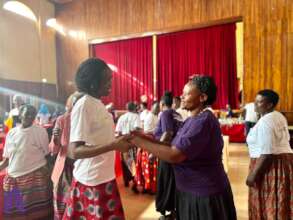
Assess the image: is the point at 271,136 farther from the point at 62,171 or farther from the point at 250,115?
the point at 250,115

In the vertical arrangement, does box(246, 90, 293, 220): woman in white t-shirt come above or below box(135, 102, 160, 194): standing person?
above

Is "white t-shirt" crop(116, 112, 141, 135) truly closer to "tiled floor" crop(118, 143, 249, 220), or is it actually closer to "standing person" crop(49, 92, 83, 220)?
"tiled floor" crop(118, 143, 249, 220)

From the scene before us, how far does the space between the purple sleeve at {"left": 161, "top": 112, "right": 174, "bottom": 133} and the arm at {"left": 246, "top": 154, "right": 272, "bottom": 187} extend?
35.2 inches

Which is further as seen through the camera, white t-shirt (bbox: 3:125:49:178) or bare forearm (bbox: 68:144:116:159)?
white t-shirt (bbox: 3:125:49:178)

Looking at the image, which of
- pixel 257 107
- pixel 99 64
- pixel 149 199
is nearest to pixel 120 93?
pixel 149 199

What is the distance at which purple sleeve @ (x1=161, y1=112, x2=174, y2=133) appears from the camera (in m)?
2.64

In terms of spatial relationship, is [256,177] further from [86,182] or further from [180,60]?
[180,60]

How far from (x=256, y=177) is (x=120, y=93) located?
268 inches

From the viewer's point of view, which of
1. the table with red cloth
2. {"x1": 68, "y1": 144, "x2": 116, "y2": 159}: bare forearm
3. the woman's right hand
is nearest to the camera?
{"x1": 68, "y1": 144, "x2": 116, "y2": 159}: bare forearm

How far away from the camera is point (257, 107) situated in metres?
2.17

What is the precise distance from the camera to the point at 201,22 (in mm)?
6715

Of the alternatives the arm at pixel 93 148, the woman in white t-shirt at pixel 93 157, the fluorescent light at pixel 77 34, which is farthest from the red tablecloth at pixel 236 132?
the arm at pixel 93 148

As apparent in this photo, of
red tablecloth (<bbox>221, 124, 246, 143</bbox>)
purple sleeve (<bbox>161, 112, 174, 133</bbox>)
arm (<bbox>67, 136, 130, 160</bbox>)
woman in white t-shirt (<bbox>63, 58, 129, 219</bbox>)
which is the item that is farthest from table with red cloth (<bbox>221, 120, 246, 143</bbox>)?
arm (<bbox>67, 136, 130, 160</bbox>)

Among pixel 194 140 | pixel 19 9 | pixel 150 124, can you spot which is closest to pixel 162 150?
pixel 194 140
